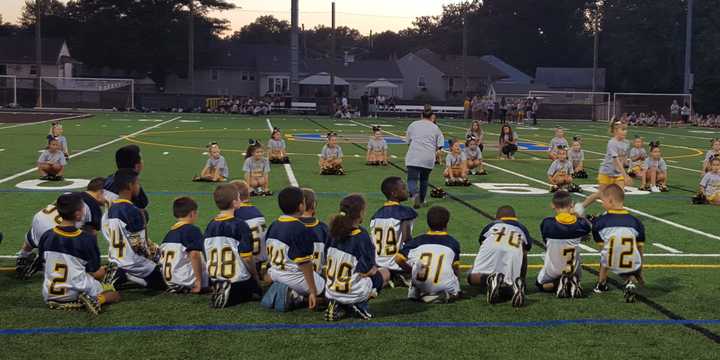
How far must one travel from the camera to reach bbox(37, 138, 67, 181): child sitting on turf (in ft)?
64.7

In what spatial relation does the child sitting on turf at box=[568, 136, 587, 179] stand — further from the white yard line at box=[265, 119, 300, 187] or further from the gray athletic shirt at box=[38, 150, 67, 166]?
the gray athletic shirt at box=[38, 150, 67, 166]

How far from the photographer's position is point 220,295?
878 centimetres

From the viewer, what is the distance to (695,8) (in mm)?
89625

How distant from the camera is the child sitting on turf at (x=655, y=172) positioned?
20156 mm

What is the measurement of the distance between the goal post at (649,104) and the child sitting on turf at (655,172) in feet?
142

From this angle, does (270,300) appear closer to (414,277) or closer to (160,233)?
(414,277)

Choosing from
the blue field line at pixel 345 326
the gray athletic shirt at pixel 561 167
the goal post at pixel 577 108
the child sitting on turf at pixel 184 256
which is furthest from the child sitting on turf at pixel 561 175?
the goal post at pixel 577 108

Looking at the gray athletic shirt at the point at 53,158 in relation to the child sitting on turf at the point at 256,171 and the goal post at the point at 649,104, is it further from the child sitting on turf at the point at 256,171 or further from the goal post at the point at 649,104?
the goal post at the point at 649,104

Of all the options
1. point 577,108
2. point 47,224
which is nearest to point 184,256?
point 47,224

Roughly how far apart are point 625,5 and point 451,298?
101575 mm

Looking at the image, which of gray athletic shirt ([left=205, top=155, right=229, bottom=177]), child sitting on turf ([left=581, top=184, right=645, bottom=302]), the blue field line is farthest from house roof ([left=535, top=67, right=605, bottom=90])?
the blue field line

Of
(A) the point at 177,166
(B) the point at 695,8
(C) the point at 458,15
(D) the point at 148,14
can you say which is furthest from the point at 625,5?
(A) the point at 177,166

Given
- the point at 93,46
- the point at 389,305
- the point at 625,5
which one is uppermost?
the point at 625,5

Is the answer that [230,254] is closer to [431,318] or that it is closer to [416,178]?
[431,318]
